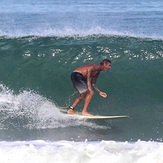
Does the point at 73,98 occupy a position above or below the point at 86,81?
below

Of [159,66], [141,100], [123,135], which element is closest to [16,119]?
[123,135]

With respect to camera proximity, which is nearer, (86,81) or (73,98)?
(86,81)

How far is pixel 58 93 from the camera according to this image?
10.7 meters

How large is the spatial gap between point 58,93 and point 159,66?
2937 millimetres

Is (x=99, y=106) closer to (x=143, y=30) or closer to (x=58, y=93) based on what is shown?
(x=58, y=93)

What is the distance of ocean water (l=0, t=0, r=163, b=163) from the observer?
6641 mm

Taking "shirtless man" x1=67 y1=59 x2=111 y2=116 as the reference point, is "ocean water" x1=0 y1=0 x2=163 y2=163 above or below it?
below

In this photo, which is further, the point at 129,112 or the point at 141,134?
the point at 129,112

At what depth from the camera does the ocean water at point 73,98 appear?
21.8 ft

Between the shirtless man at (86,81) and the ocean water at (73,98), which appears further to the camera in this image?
the shirtless man at (86,81)

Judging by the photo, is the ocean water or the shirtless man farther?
the shirtless man

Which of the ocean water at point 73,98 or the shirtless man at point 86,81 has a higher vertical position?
the shirtless man at point 86,81

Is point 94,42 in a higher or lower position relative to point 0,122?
higher

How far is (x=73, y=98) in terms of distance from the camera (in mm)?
10375
